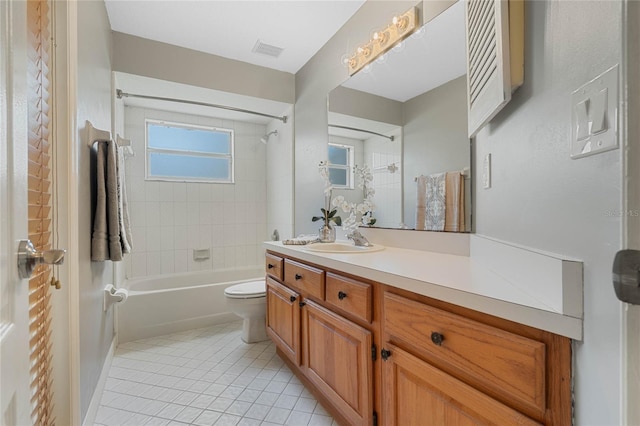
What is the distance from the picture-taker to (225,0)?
1846 millimetres

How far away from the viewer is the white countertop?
565 mm

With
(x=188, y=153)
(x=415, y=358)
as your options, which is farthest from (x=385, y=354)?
(x=188, y=153)

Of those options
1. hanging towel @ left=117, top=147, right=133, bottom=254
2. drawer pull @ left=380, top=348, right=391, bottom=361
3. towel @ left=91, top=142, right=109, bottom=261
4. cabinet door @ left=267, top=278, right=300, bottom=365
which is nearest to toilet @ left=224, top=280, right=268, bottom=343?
cabinet door @ left=267, top=278, right=300, bottom=365

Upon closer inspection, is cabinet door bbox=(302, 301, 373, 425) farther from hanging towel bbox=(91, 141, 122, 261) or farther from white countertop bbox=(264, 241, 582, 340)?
hanging towel bbox=(91, 141, 122, 261)

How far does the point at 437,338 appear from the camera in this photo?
819 millimetres

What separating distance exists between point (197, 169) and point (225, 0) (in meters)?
1.90

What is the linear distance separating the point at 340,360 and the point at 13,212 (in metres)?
1.19

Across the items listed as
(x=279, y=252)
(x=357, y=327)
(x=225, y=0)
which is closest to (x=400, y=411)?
(x=357, y=327)

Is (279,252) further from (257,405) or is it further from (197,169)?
(197,169)

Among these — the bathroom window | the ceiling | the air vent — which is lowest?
the bathroom window

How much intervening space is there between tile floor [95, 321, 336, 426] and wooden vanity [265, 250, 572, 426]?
20cm

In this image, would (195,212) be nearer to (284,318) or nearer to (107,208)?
(107,208)

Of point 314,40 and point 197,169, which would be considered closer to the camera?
point 314,40

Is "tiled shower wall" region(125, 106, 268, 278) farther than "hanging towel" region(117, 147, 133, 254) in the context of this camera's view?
Yes
